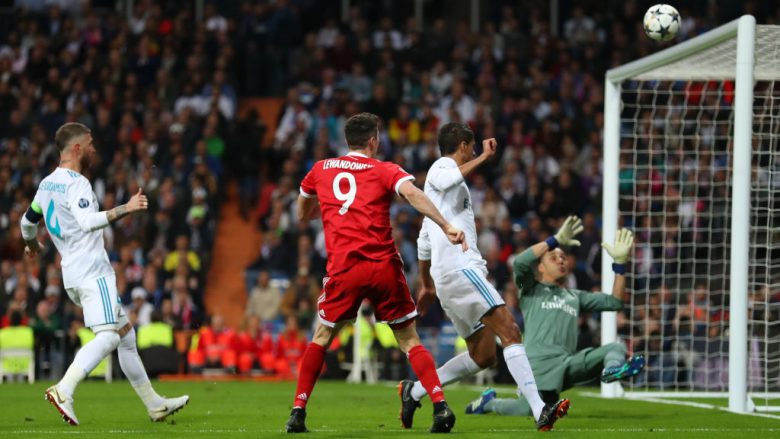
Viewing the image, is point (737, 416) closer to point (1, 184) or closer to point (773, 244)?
point (773, 244)

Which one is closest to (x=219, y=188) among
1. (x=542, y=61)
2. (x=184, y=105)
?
(x=184, y=105)

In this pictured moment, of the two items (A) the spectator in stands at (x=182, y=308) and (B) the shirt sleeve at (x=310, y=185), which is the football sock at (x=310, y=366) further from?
(A) the spectator in stands at (x=182, y=308)

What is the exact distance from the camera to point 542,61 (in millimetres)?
26484

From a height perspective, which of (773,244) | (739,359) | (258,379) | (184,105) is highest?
(184,105)

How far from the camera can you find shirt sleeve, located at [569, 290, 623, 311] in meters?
11.8

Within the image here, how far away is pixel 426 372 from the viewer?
30.6 feet

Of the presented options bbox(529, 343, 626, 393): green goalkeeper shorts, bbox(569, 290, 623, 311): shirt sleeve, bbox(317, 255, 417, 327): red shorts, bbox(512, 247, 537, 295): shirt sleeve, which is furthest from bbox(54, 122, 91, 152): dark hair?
bbox(569, 290, 623, 311): shirt sleeve

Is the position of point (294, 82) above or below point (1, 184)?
above

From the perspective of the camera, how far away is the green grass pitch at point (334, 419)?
966 cm

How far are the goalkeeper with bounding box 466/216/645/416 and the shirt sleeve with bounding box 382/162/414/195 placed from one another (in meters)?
2.11

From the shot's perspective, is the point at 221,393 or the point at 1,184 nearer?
the point at 221,393

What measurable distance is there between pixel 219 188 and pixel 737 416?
14.3 meters

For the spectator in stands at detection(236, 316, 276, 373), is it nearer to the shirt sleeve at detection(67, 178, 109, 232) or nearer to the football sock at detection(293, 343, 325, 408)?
the shirt sleeve at detection(67, 178, 109, 232)

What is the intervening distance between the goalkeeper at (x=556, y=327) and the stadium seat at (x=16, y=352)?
10.4 metres
